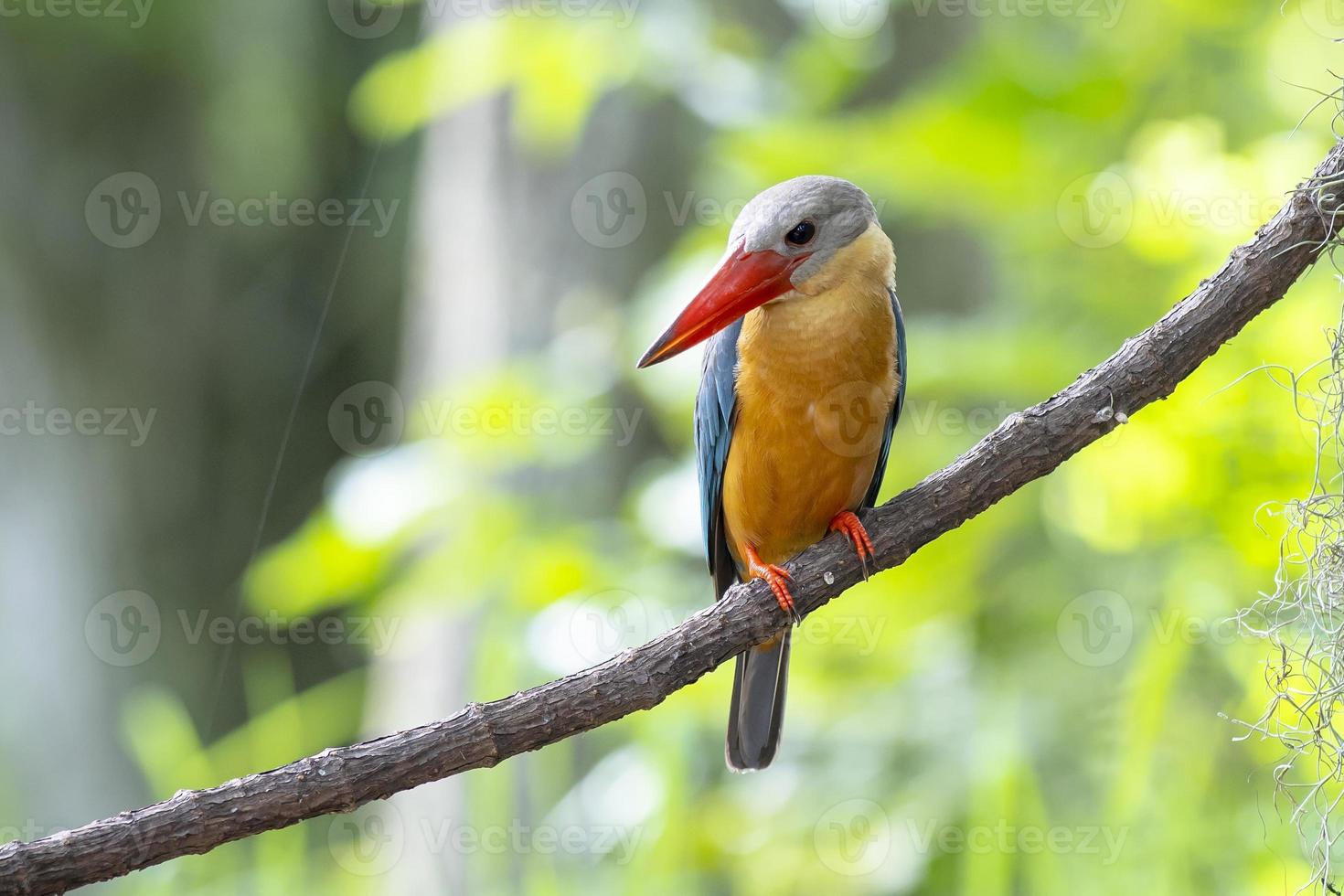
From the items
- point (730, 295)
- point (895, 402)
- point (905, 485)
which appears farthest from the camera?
point (905, 485)

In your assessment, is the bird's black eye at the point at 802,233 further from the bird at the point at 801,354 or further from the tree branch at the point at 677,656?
the tree branch at the point at 677,656

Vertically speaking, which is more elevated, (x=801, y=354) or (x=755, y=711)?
(x=801, y=354)

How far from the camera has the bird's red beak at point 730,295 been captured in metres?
2.03

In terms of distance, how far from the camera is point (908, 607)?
278cm

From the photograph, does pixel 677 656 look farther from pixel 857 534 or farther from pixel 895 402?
pixel 895 402

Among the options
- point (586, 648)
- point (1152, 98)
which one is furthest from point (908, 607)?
point (1152, 98)

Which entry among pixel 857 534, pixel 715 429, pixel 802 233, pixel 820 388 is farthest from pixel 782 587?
pixel 802 233

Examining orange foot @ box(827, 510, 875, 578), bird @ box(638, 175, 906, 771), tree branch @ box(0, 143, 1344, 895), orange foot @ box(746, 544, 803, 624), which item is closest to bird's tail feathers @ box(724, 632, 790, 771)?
bird @ box(638, 175, 906, 771)

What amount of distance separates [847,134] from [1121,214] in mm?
807

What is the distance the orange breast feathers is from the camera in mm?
2125

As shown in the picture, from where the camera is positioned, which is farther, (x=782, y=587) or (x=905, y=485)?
(x=905, y=485)

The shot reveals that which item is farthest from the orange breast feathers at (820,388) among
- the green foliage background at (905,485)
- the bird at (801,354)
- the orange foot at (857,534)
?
the green foliage background at (905,485)

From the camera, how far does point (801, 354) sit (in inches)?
84.0

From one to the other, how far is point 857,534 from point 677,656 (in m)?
0.47
